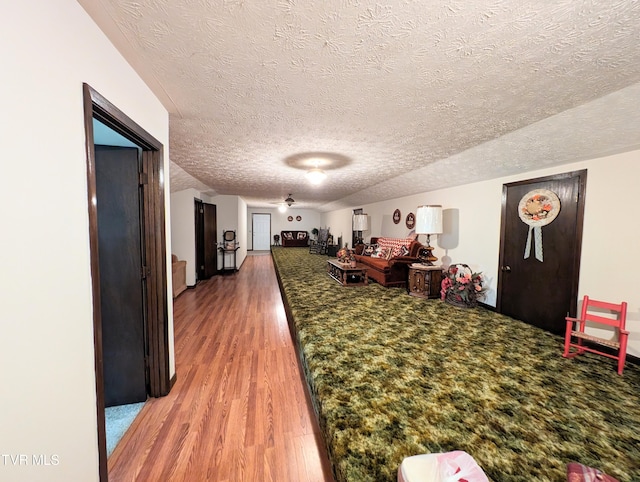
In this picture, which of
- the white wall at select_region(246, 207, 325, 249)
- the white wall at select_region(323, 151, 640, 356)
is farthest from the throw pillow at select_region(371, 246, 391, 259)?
the white wall at select_region(246, 207, 325, 249)

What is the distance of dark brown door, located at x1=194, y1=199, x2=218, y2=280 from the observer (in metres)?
6.07

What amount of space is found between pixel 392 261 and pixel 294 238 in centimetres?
909

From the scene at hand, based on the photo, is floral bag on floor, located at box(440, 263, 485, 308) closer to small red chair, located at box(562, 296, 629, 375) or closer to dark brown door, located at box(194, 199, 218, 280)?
small red chair, located at box(562, 296, 629, 375)

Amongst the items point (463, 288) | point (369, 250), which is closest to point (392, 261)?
point (463, 288)

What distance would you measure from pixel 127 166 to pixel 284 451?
2.34m

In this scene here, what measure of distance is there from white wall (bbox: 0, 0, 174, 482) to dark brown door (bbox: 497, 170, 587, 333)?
168 inches

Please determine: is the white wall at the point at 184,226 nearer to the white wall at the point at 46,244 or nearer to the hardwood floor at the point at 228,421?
the hardwood floor at the point at 228,421

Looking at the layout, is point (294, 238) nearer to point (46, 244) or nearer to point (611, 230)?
point (611, 230)

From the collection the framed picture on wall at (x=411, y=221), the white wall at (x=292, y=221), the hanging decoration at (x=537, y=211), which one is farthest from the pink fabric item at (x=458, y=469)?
the white wall at (x=292, y=221)

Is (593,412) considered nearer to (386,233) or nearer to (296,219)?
(386,233)

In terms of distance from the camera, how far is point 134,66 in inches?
58.0

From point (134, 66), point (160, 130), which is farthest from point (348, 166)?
point (134, 66)

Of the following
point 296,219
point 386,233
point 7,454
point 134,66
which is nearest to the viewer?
point 7,454

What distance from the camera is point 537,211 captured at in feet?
→ 10.3
